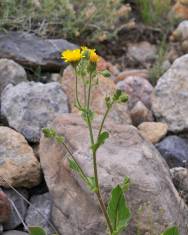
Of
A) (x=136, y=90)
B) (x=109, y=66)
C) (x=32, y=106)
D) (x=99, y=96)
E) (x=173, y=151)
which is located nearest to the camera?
(x=173, y=151)

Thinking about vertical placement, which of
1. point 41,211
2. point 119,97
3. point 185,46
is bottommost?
point 41,211

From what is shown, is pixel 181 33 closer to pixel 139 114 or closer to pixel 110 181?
pixel 139 114

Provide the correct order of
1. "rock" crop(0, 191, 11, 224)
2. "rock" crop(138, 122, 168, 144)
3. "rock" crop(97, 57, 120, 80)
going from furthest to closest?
1. "rock" crop(97, 57, 120, 80)
2. "rock" crop(138, 122, 168, 144)
3. "rock" crop(0, 191, 11, 224)

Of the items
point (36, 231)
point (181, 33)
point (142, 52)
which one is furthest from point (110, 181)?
point (181, 33)

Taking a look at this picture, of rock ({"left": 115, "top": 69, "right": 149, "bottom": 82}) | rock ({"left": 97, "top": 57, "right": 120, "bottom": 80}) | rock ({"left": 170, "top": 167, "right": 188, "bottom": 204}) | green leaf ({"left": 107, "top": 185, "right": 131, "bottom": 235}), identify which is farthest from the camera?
rock ({"left": 115, "top": 69, "right": 149, "bottom": 82})

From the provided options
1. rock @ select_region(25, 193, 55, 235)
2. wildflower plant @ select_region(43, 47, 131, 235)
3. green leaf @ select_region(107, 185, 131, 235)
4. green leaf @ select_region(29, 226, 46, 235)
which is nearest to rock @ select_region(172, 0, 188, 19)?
rock @ select_region(25, 193, 55, 235)

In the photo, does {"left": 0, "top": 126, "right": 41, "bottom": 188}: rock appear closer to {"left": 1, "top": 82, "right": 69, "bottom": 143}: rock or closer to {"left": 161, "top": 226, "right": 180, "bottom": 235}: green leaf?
{"left": 1, "top": 82, "right": 69, "bottom": 143}: rock

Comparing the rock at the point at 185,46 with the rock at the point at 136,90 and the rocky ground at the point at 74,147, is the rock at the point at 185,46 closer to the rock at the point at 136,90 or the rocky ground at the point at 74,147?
the rocky ground at the point at 74,147

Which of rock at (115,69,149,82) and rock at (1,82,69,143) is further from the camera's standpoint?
rock at (115,69,149,82)
